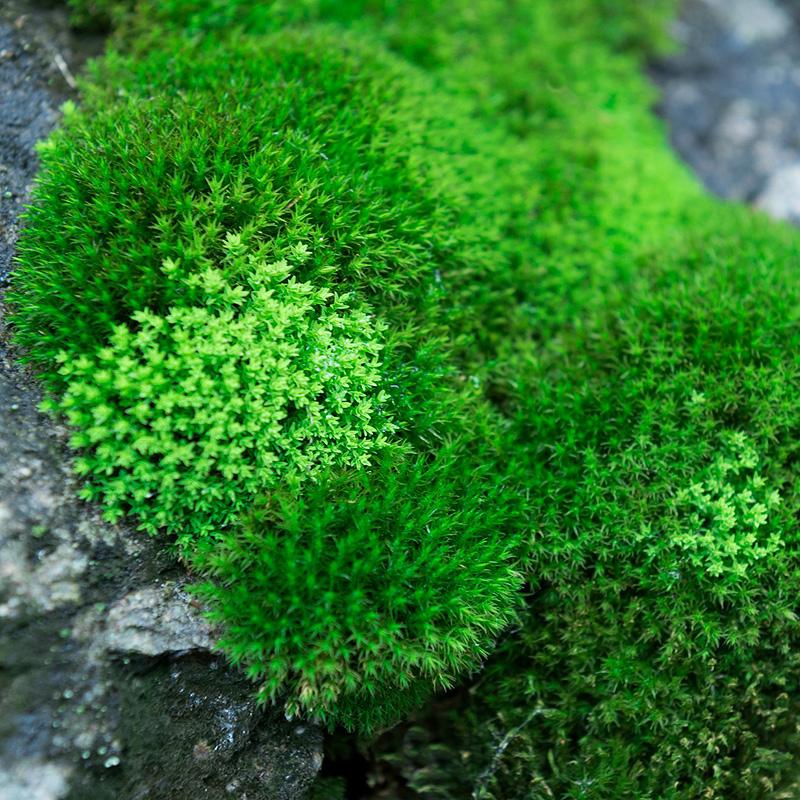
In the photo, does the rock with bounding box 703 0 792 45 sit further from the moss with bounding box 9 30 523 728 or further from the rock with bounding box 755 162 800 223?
the moss with bounding box 9 30 523 728

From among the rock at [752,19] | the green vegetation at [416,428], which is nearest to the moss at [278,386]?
the green vegetation at [416,428]

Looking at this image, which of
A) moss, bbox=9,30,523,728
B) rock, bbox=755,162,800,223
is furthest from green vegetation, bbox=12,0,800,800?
rock, bbox=755,162,800,223

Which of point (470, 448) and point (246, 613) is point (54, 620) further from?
point (470, 448)

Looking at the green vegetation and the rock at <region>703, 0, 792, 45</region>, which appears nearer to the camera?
the green vegetation

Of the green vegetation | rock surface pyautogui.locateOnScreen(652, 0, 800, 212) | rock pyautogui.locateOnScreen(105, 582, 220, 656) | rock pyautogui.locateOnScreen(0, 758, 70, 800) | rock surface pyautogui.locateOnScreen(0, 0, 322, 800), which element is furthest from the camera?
rock surface pyautogui.locateOnScreen(652, 0, 800, 212)

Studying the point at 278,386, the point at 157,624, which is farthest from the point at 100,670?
the point at 278,386
